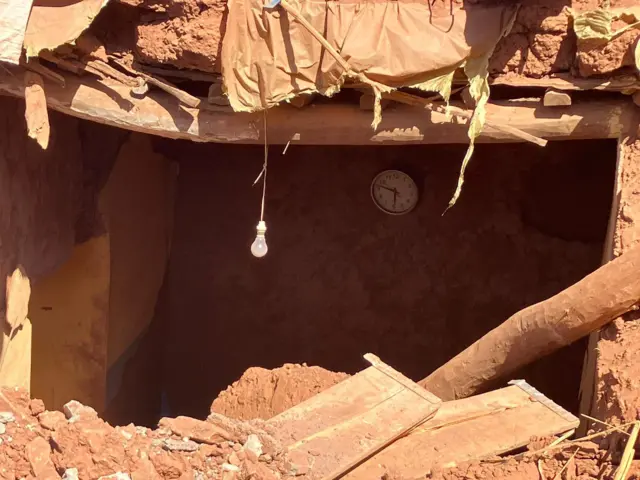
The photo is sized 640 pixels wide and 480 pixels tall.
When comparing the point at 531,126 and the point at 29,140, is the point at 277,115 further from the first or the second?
the point at 29,140

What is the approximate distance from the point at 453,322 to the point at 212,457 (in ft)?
10.8

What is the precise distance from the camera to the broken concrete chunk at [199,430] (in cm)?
247

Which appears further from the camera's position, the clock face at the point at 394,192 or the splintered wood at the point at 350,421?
the clock face at the point at 394,192

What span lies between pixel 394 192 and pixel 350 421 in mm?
2700

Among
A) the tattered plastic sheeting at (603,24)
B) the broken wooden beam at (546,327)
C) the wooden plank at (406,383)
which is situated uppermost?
the tattered plastic sheeting at (603,24)

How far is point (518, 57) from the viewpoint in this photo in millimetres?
3014

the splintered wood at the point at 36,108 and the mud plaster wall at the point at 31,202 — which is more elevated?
the splintered wood at the point at 36,108

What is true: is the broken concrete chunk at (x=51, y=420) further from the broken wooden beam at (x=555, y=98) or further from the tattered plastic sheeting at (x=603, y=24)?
the tattered plastic sheeting at (x=603, y=24)

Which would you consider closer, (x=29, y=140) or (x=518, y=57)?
(x=518, y=57)

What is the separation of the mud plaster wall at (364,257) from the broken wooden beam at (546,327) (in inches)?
70.1

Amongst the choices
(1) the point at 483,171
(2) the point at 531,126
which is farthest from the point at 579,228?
(2) the point at 531,126

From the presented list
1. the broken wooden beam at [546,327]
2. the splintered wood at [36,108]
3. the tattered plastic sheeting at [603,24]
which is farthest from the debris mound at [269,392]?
the tattered plastic sheeting at [603,24]

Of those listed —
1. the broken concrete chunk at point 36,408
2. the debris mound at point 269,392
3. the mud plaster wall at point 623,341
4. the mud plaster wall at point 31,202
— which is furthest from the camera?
the mud plaster wall at point 31,202

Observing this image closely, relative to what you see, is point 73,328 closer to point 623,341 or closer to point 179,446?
point 179,446
